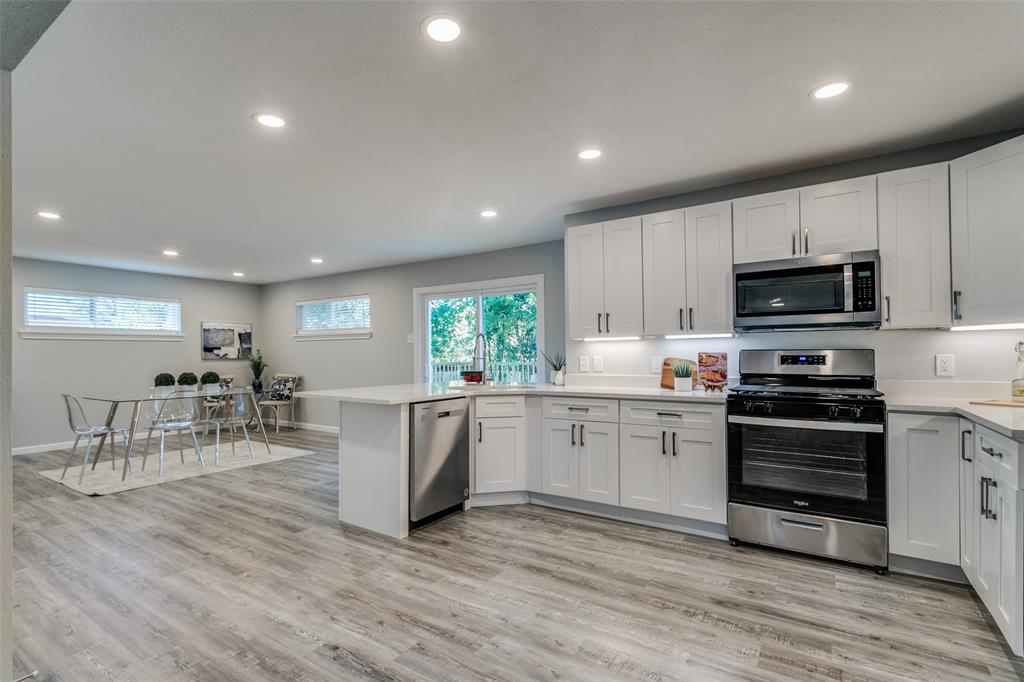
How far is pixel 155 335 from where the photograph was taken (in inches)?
283

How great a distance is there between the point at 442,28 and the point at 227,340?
7812 mm

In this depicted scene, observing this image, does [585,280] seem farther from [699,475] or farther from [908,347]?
[908,347]

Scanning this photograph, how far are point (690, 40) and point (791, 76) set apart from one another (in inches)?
23.8

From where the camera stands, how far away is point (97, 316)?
21.8ft

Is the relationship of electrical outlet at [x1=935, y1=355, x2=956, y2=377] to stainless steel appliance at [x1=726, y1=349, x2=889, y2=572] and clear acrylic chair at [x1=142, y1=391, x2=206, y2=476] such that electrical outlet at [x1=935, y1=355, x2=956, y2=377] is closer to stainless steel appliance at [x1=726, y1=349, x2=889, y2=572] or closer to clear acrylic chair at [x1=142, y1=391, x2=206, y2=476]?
stainless steel appliance at [x1=726, y1=349, x2=889, y2=572]

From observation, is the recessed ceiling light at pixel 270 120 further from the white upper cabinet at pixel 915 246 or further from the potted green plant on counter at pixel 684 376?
the white upper cabinet at pixel 915 246

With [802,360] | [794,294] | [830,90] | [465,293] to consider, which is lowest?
[802,360]

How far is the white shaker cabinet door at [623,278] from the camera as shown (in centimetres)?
372

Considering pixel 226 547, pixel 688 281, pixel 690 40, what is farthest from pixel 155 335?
pixel 690 40

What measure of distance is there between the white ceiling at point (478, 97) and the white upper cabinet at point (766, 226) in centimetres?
24

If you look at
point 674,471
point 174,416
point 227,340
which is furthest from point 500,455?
point 227,340

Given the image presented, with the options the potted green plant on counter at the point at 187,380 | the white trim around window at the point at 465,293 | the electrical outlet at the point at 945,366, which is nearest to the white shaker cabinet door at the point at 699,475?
the electrical outlet at the point at 945,366

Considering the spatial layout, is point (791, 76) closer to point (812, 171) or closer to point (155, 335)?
point (812, 171)

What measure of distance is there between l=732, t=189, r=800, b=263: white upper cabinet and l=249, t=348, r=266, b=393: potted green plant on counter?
7.66 metres
